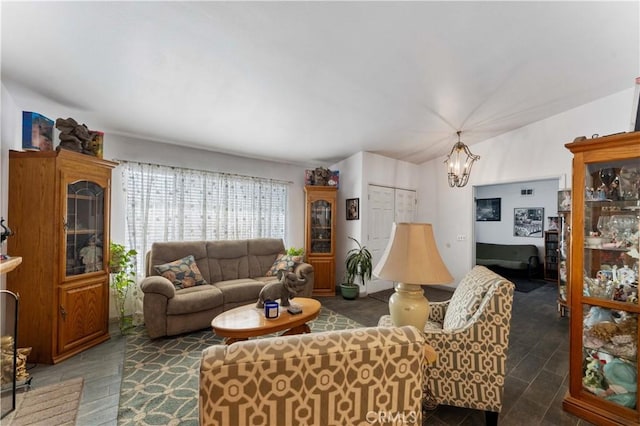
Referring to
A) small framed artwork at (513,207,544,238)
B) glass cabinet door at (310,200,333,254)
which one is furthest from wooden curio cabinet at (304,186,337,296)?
small framed artwork at (513,207,544,238)

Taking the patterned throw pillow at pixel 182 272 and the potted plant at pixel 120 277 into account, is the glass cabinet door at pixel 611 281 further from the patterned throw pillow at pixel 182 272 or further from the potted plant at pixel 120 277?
the potted plant at pixel 120 277

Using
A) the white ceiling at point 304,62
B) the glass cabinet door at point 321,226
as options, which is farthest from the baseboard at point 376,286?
the white ceiling at point 304,62

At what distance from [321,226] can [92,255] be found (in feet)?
10.5

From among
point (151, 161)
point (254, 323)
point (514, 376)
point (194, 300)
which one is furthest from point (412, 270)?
point (151, 161)

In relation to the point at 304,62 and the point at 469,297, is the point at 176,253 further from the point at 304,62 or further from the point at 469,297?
the point at 469,297

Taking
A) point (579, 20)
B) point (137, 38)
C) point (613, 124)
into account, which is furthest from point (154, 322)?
point (613, 124)

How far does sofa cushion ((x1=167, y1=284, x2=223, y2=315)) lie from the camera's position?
2.80m

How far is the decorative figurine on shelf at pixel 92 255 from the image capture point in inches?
104

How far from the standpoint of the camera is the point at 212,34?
1.78 meters

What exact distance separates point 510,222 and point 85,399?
331 inches

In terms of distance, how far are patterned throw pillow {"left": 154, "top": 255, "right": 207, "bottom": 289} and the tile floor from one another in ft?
2.50

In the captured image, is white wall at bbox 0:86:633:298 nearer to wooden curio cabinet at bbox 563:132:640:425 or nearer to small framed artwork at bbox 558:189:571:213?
small framed artwork at bbox 558:189:571:213

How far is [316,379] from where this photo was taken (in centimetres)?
85

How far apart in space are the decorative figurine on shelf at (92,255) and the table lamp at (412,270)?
9.64 feet
